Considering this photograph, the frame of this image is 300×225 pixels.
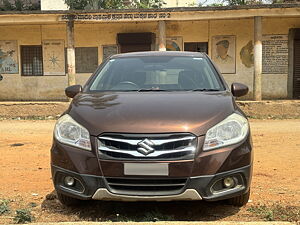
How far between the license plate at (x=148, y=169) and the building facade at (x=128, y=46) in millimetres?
10672

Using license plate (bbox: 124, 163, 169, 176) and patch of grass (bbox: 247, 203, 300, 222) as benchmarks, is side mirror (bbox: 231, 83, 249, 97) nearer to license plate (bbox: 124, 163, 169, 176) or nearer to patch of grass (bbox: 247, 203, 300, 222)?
patch of grass (bbox: 247, 203, 300, 222)

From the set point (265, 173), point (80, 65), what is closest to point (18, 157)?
point (265, 173)

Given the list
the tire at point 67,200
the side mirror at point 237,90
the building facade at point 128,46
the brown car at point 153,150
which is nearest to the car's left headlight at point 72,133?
the brown car at point 153,150

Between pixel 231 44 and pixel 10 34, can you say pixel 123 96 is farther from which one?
pixel 10 34

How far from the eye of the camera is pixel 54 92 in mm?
16453

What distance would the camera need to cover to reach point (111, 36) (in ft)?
52.0

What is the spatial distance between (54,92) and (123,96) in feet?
43.1

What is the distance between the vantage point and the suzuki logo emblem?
10.3 ft

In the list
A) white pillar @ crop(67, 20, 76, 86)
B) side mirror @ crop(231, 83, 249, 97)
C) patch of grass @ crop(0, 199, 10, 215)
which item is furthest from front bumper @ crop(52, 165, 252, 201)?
white pillar @ crop(67, 20, 76, 86)

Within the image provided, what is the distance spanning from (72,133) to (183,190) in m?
1.09

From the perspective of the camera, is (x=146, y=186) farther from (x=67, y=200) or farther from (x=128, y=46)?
(x=128, y=46)

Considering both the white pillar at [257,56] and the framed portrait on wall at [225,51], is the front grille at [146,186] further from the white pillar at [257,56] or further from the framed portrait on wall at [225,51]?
the framed portrait on wall at [225,51]

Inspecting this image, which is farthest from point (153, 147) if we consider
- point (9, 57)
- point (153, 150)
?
point (9, 57)

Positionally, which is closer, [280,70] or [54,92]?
[280,70]
